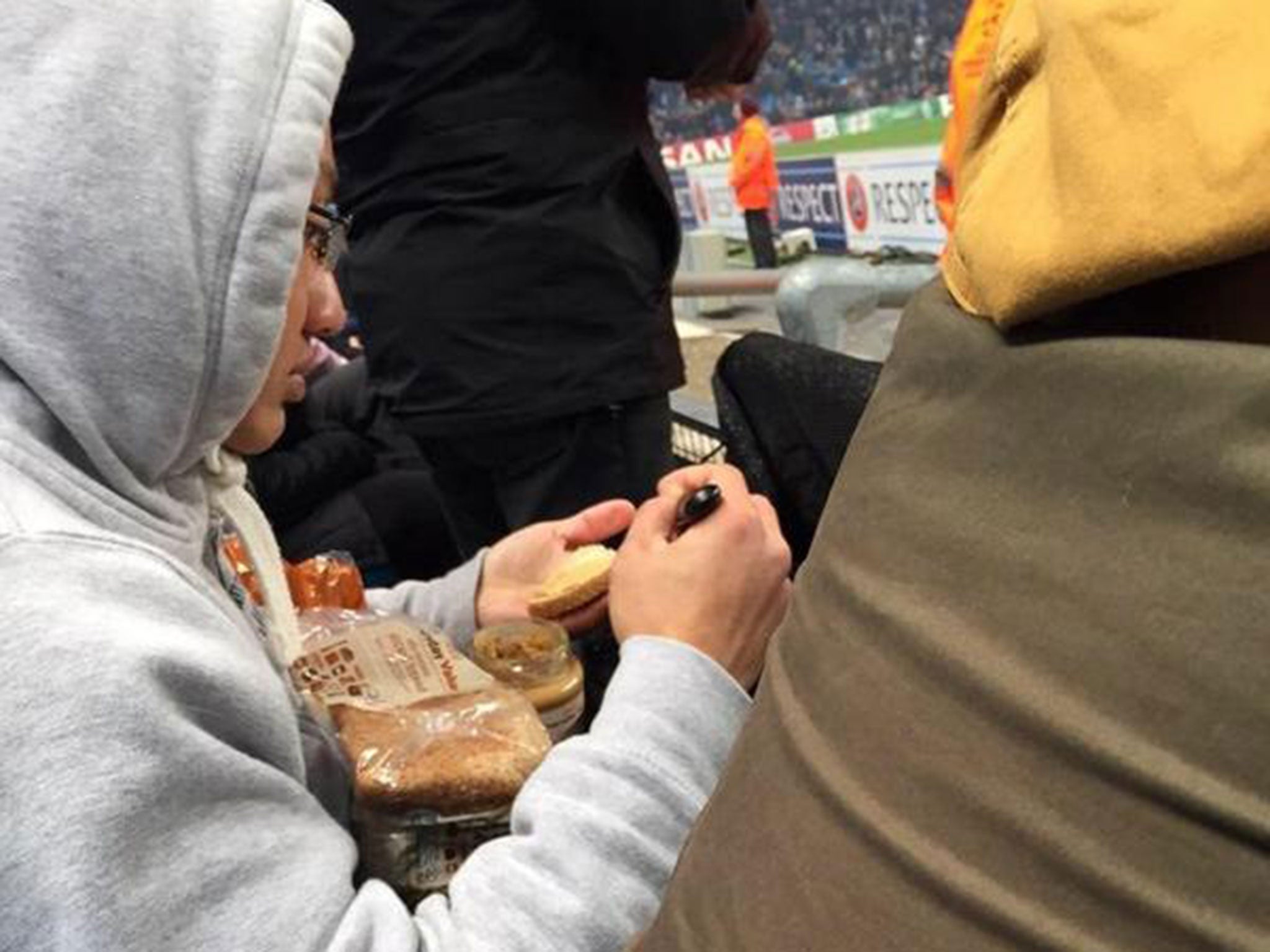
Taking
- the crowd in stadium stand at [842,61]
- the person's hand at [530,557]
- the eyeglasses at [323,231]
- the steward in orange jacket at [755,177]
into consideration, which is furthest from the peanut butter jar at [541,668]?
the steward in orange jacket at [755,177]

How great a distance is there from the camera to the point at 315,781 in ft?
2.86

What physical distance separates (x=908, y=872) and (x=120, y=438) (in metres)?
0.49

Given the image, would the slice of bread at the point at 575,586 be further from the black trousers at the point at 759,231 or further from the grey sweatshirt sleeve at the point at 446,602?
the black trousers at the point at 759,231

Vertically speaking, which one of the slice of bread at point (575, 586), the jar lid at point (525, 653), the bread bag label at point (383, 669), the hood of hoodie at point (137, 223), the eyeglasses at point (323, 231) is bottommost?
the slice of bread at point (575, 586)

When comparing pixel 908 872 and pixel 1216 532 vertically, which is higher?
pixel 1216 532

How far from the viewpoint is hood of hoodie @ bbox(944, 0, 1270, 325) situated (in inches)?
16.3

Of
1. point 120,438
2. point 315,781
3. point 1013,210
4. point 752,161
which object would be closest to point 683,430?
point 315,781

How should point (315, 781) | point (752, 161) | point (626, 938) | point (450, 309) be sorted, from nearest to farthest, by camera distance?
point (626, 938) < point (315, 781) < point (450, 309) < point (752, 161)

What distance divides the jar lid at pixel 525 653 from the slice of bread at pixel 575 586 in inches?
1.9

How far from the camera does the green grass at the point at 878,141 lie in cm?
709

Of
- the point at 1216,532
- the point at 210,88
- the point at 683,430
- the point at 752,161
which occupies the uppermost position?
the point at 210,88

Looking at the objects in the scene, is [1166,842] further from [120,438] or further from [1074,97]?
[120,438]

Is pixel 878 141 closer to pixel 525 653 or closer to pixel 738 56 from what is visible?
pixel 738 56

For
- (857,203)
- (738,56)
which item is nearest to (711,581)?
(738,56)
